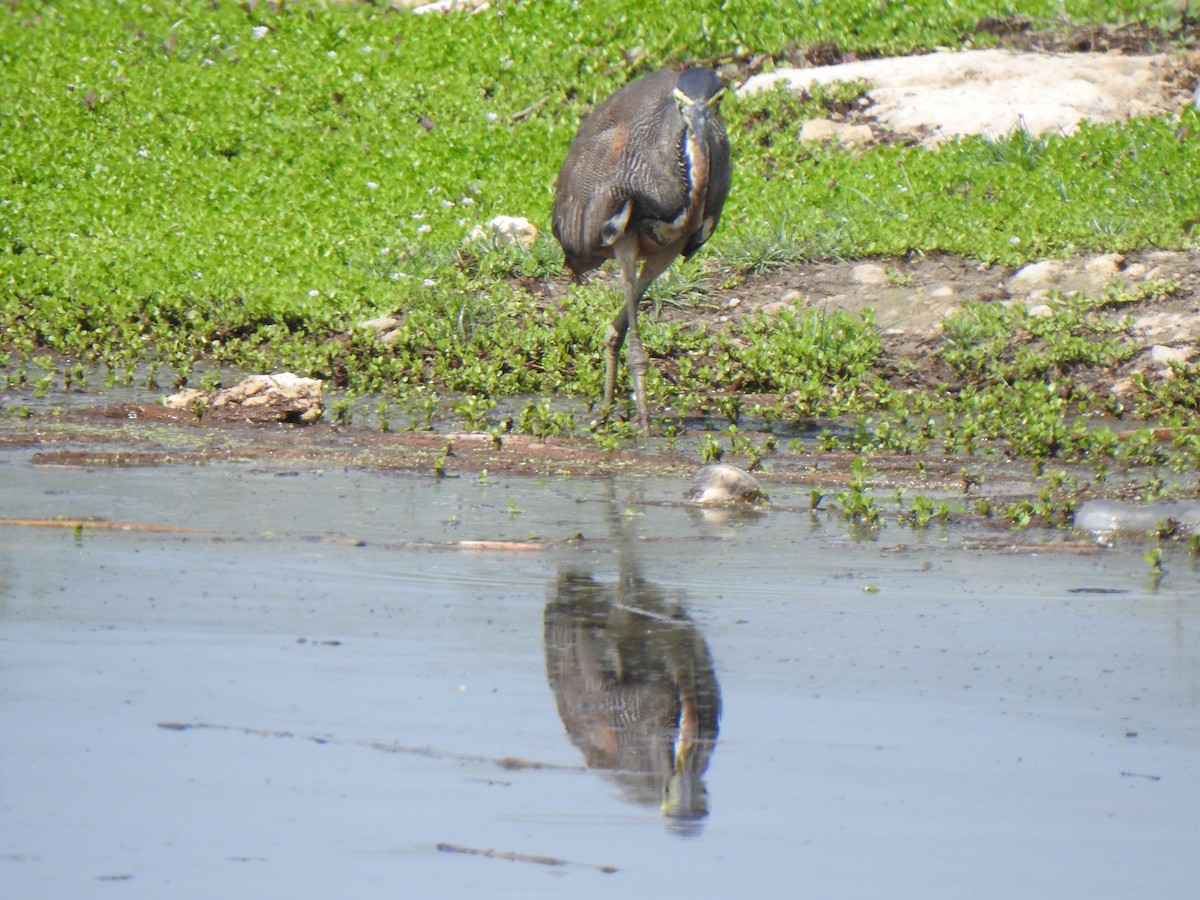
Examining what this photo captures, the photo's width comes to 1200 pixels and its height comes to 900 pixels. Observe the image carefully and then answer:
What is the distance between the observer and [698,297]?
12.2 m

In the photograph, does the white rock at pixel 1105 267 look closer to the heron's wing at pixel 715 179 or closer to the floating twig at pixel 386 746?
the heron's wing at pixel 715 179

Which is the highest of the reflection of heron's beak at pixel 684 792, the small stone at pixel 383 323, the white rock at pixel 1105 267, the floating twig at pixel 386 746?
the white rock at pixel 1105 267

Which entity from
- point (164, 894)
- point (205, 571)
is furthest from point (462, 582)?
point (164, 894)

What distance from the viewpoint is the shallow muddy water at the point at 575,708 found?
147 inches

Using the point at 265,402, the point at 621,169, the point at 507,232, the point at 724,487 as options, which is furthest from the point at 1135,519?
the point at 507,232

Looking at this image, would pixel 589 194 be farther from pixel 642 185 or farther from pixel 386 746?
pixel 386 746

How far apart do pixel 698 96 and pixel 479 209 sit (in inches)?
191

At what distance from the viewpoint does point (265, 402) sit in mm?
9344

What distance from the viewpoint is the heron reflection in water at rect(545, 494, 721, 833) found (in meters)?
4.23

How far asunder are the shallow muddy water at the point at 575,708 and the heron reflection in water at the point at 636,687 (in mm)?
12

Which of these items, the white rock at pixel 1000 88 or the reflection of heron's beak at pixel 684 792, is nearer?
the reflection of heron's beak at pixel 684 792

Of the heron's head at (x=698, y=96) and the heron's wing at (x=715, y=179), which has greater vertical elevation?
the heron's head at (x=698, y=96)

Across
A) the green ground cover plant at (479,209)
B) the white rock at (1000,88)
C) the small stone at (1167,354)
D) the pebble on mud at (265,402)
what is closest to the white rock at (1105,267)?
the green ground cover plant at (479,209)

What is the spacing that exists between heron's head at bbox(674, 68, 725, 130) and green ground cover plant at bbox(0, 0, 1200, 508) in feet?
5.14
